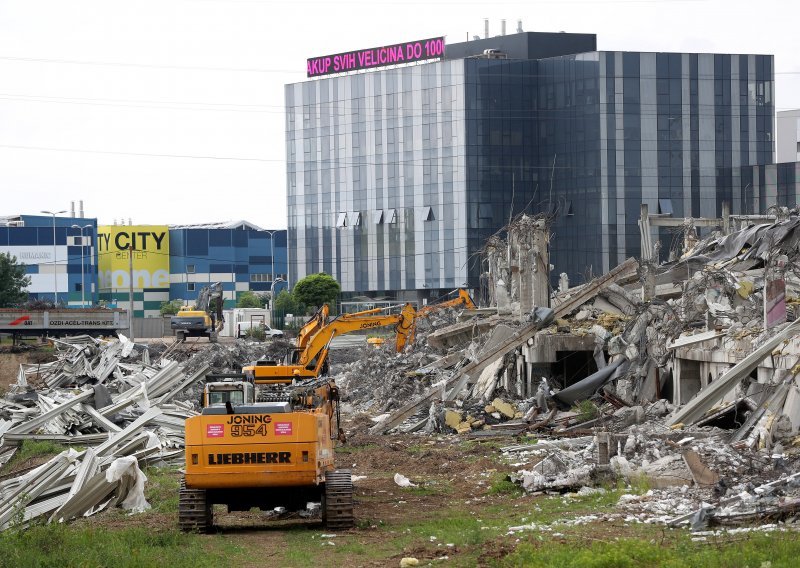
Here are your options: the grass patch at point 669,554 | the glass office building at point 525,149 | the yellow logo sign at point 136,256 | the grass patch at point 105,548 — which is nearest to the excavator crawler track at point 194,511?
the grass patch at point 105,548

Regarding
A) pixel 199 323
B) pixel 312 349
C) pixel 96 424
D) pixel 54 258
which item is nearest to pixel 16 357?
pixel 199 323

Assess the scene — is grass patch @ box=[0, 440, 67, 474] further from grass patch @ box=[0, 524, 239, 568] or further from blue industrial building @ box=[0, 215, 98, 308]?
blue industrial building @ box=[0, 215, 98, 308]

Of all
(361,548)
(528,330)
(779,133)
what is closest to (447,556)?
(361,548)

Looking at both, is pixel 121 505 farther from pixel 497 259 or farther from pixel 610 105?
pixel 610 105

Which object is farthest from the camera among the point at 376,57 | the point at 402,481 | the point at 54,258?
the point at 54,258

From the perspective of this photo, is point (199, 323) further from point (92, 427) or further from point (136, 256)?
point (136, 256)

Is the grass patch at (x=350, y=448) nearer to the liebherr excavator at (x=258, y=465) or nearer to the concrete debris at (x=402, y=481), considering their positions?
the concrete debris at (x=402, y=481)

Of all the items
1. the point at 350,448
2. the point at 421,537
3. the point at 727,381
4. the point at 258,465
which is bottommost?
the point at 350,448

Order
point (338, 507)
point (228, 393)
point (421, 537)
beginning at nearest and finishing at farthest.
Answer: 1. point (421, 537)
2. point (338, 507)
3. point (228, 393)

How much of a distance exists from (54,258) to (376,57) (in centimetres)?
4210

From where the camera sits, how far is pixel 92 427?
2684 centimetres

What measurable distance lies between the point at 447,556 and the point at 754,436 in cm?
660

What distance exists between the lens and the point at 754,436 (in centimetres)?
1684

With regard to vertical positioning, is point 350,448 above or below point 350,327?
below
